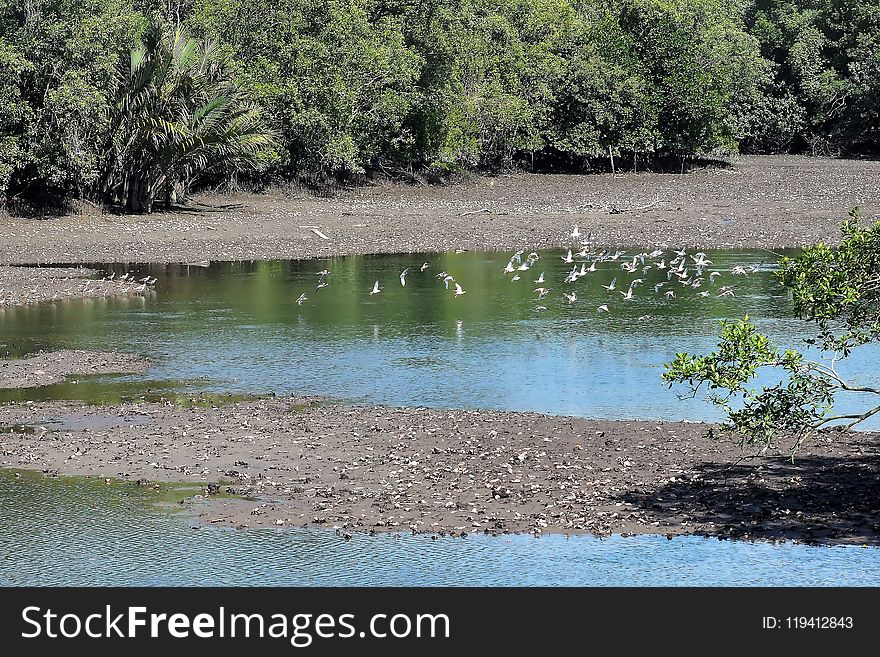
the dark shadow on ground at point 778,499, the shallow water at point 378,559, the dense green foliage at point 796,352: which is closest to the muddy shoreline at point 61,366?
the shallow water at point 378,559

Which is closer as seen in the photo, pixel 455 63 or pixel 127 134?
pixel 127 134

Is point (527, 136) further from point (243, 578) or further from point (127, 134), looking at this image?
point (243, 578)

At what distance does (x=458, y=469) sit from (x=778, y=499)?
416 centimetres

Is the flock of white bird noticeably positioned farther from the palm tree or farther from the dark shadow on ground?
the dark shadow on ground

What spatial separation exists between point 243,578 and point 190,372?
12.4 meters

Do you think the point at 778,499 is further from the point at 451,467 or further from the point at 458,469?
the point at 451,467

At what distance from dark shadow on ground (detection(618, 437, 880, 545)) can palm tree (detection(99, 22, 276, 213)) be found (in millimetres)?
38165

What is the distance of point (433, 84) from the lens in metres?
67.8

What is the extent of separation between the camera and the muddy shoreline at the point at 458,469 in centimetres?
1425

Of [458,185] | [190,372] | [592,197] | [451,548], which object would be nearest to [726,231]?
[592,197]

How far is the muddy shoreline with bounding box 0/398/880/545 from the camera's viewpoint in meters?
14.2

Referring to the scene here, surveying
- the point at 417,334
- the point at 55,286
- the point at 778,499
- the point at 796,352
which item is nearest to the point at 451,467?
the point at 778,499

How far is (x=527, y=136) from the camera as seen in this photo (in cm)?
7181

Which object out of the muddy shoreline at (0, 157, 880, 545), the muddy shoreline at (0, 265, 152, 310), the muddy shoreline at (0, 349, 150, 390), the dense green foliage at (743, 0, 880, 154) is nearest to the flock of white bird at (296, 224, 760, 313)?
the muddy shoreline at (0, 265, 152, 310)
